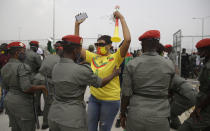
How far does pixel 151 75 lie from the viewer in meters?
1.99

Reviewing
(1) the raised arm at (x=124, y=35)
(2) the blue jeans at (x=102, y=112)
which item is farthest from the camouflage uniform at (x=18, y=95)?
(1) the raised arm at (x=124, y=35)

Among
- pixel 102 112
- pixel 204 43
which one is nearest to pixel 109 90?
pixel 102 112

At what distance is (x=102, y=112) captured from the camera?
2.71m

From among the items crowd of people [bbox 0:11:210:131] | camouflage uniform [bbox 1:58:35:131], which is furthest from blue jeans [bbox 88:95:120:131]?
camouflage uniform [bbox 1:58:35:131]

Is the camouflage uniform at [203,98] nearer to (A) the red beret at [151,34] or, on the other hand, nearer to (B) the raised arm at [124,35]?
(A) the red beret at [151,34]

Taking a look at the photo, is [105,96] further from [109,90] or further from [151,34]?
[151,34]

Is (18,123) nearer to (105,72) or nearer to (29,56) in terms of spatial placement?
(105,72)

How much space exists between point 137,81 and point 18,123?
Result: 1.98 meters

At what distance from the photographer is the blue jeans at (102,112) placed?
269 centimetres

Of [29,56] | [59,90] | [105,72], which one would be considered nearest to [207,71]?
[105,72]

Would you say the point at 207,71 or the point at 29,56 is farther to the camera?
the point at 29,56

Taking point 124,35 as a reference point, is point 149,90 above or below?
below

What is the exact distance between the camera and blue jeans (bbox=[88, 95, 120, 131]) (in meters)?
2.69

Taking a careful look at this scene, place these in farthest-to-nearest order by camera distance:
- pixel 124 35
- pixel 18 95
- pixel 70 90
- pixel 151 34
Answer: pixel 18 95
pixel 124 35
pixel 151 34
pixel 70 90
